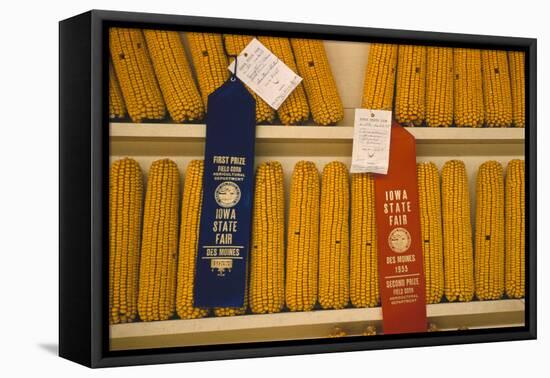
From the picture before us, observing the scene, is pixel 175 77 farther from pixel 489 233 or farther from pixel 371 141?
pixel 489 233

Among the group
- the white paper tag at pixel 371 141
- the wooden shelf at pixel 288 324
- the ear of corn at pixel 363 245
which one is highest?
the white paper tag at pixel 371 141

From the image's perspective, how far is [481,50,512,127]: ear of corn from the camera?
5273mm

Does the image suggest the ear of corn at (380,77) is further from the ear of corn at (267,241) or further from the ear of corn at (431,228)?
the ear of corn at (267,241)

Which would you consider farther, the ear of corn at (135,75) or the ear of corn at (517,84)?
the ear of corn at (517,84)

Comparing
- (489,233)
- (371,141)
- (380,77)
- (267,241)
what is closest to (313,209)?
(267,241)

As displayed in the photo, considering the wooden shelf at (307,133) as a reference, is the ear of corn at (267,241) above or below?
below

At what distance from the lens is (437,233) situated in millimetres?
5188

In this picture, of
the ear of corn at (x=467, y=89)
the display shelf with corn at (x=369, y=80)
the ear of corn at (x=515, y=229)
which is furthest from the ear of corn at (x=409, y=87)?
the ear of corn at (x=515, y=229)

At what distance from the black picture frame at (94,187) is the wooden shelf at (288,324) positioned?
1.7 inches

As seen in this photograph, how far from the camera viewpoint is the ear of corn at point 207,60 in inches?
185

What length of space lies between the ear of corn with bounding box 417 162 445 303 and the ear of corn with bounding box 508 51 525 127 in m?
0.50

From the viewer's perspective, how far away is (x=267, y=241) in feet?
15.9

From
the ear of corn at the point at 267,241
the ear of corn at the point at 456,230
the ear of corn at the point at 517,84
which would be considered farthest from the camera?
the ear of corn at the point at 517,84

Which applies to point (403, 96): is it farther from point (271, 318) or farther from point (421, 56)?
point (271, 318)
